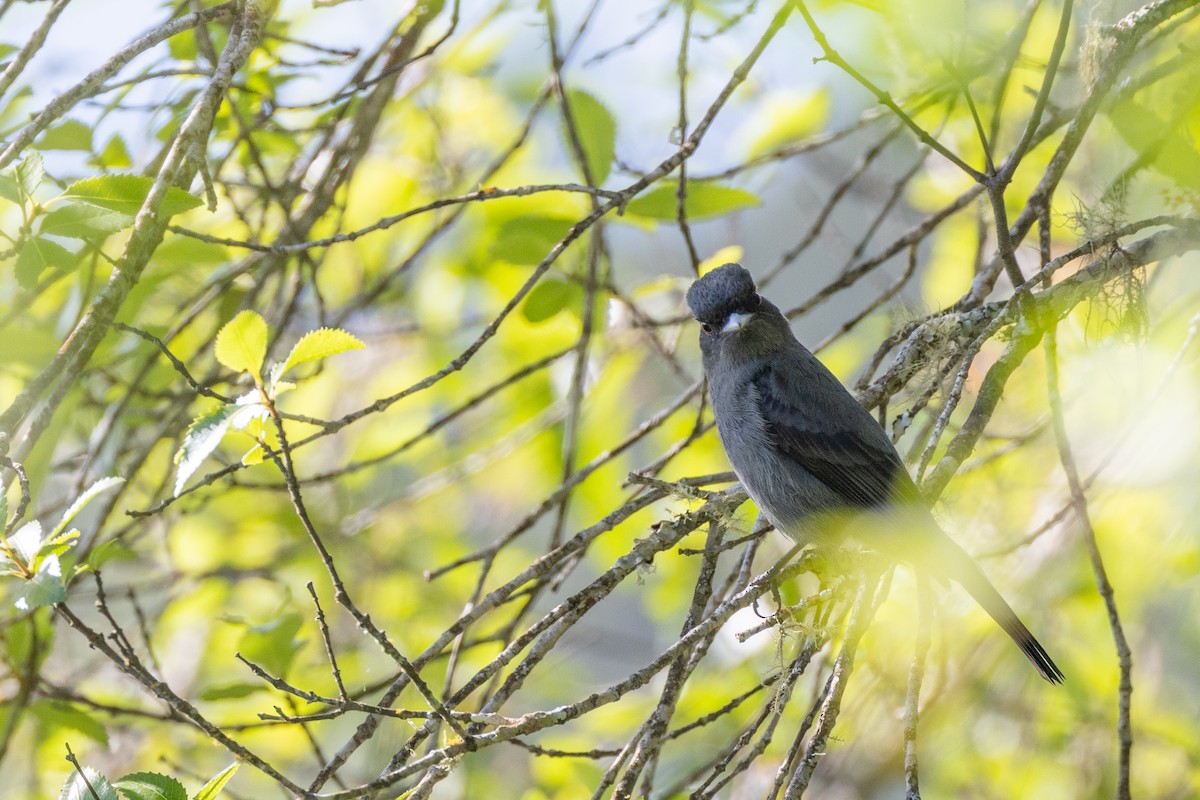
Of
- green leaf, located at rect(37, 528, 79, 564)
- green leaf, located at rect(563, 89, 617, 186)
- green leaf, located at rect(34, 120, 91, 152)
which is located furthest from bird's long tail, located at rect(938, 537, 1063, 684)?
green leaf, located at rect(34, 120, 91, 152)

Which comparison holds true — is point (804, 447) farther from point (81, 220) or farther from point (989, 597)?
point (81, 220)

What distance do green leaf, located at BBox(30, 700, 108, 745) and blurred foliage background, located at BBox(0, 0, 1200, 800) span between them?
0.02m

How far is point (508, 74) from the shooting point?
220 inches

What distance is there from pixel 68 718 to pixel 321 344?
6.30 feet

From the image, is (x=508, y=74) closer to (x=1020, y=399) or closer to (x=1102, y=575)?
(x=1020, y=399)

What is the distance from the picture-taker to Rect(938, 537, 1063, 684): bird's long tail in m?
3.07

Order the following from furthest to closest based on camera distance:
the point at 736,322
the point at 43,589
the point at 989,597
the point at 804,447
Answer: the point at 736,322 → the point at 804,447 → the point at 989,597 → the point at 43,589

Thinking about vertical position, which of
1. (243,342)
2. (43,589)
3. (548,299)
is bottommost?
(43,589)

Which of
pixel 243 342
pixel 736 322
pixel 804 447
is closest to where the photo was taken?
pixel 243 342

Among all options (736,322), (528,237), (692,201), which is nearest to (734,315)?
(736,322)

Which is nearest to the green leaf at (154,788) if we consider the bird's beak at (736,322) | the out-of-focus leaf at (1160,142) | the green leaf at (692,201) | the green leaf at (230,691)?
the green leaf at (230,691)

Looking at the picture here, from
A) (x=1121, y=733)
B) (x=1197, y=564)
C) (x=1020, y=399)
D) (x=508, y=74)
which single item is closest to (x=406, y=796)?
(x=1121, y=733)

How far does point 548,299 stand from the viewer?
12.4 ft

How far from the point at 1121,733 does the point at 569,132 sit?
2.57m
